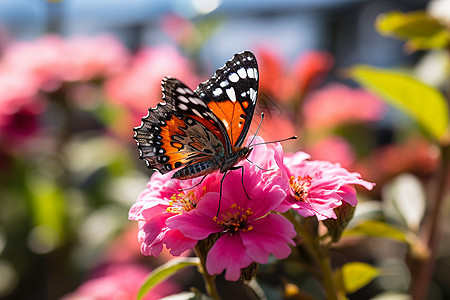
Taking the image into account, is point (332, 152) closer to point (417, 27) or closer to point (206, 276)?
point (417, 27)

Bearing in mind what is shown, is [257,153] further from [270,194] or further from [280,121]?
[280,121]

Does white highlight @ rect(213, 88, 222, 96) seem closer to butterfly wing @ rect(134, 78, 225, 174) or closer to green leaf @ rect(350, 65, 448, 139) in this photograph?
butterfly wing @ rect(134, 78, 225, 174)

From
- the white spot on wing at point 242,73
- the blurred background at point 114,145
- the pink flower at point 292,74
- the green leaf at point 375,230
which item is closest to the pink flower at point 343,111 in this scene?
the blurred background at point 114,145

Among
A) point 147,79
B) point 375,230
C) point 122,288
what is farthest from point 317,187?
point 147,79

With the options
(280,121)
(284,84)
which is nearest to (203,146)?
(280,121)

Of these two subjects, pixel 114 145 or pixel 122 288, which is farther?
pixel 114 145

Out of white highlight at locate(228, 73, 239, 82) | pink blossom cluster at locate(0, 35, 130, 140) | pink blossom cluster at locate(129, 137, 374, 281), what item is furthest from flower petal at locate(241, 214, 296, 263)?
pink blossom cluster at locate(0, 35, 130, 140)
